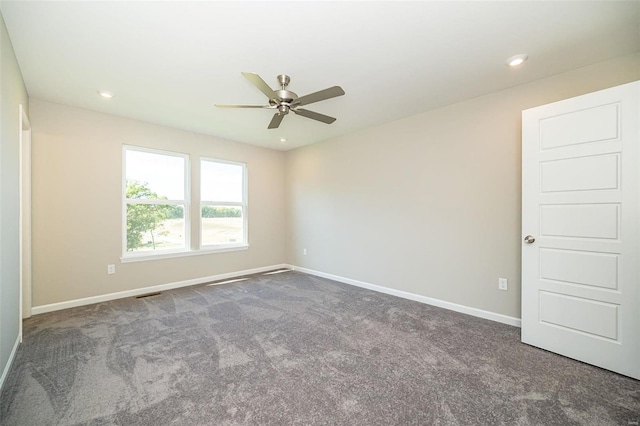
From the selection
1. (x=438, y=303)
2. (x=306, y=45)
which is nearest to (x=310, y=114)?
(x=306, y=45)

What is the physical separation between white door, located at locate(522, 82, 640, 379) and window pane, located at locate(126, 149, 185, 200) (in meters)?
4.69

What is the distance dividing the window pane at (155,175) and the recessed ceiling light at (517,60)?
4.52m

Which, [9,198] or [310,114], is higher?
[310,114]

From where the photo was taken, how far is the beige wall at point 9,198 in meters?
1.87

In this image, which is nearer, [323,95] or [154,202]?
[323,95]

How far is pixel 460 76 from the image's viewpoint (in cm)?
262

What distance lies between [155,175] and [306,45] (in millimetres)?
3304

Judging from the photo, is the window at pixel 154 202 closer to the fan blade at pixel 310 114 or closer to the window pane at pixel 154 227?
the window pane at pixel 154 227

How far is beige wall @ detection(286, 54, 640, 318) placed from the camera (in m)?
2.85

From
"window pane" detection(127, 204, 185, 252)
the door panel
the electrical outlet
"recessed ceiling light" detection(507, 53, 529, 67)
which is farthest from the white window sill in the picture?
"recessed ceiling light" detection(507, 53, 529, 67)

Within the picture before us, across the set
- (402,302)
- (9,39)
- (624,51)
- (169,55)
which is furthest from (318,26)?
(402,302)

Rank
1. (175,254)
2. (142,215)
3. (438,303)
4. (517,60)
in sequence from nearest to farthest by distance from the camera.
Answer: (517,60), (438,303), (142,215), (175,254)

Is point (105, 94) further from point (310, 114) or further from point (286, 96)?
point (310, 114)

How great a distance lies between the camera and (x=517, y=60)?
7.63ft
